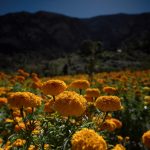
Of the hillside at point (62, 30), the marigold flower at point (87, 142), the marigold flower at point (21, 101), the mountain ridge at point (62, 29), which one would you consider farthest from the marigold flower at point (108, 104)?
the mountain ridge at point (62, 29)

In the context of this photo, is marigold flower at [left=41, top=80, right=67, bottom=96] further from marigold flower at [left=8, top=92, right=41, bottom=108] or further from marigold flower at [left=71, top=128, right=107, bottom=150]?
marigold flower at [left=71, top=128, right=107, bottom=150]

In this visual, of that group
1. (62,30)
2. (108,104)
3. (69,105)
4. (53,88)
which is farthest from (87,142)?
(62,30)


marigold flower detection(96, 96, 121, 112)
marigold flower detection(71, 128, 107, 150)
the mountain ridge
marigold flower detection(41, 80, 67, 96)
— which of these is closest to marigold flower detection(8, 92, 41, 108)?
marigold flower detection(41, 80, 67, 96)

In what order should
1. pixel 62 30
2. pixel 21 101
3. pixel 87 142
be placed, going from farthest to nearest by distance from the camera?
pixel 62 30, pixel 21 101, pixel 87 142

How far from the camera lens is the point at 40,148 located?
262 centimetres

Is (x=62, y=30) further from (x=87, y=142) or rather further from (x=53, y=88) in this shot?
(x=87, y=142)

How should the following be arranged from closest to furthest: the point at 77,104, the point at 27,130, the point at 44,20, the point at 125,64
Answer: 1. the point at 77,104
2. the point at 27,130
3. the point at 125,64
4. the point at 44,20

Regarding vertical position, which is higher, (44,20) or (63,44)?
(44,20)

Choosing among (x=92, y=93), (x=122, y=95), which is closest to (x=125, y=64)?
(x=122, y=95)

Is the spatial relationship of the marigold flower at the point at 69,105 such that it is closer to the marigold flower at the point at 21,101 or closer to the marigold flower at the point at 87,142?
the marigold flower at the point at 21,101

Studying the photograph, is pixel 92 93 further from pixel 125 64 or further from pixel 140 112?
pixel 125 64

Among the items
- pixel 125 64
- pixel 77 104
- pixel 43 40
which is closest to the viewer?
pixel 77 104

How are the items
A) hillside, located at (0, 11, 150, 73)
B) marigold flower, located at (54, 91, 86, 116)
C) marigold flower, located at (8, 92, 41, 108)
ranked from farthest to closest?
hillside, located at (0, 11, 150, 73) → marigold flower, located at (8, 92, 41, 108) → marigold flower, located at (54, 91, 86, 116)

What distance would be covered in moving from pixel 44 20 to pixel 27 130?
95.8 metres
